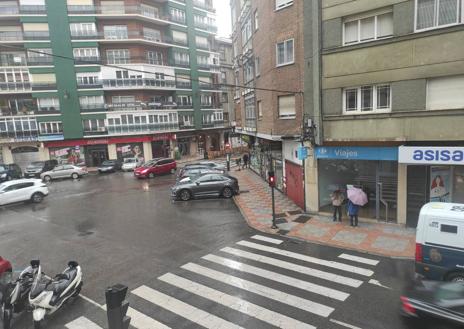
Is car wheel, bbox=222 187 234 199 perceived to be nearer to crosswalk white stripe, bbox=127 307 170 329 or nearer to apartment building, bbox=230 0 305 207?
apartment building, bbox=230 0 305 207

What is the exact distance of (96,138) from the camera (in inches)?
1625

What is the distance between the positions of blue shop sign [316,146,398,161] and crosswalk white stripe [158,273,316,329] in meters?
8.37

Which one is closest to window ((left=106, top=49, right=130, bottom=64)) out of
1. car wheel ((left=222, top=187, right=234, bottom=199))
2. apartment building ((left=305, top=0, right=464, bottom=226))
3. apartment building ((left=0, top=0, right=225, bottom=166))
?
apartment building ((left=0, top=0, right=225, bottom=166))

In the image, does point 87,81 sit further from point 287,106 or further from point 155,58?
point 287,106

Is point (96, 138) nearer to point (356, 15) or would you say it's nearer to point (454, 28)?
point (356, 15)

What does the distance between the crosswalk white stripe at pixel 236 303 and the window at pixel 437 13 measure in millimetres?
11389

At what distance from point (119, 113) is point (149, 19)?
44.1ft

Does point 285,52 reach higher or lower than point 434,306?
higher

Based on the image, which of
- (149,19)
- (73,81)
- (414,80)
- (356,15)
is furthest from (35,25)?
(414,80)

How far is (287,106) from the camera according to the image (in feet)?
57.0

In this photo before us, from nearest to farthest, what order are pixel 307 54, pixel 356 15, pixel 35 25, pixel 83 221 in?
pixel 356 15
pixel 307 54
pixel 83 221
pixel 35 25

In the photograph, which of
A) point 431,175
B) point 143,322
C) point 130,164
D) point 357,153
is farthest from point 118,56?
point 143,322

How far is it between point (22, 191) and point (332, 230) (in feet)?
68.8

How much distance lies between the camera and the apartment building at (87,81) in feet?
127
